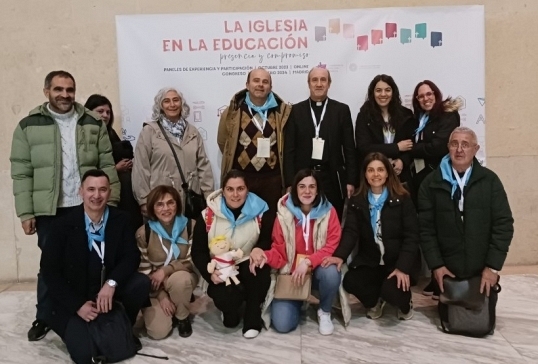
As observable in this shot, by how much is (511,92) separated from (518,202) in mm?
956

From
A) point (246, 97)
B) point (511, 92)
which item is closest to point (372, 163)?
point (246, 97)

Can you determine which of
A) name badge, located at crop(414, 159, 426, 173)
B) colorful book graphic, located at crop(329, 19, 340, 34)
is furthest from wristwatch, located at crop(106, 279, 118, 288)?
colorful book graphic, located at crop(329, 19, 340, 34)

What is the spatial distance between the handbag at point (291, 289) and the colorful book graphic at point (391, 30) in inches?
83.9

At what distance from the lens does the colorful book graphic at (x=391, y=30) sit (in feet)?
13.0

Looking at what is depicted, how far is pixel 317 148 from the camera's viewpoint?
3479 millimetres

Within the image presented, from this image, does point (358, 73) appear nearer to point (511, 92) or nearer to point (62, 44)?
point (511, 92)

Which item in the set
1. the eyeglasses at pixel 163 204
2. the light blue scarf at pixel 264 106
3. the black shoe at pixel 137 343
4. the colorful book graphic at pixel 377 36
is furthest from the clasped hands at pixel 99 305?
the colorful book graphic at pixel 377 36

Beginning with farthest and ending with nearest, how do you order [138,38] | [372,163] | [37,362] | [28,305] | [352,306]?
[138,38] < [28,305] < [352,306] < [372,163] < [37,362]

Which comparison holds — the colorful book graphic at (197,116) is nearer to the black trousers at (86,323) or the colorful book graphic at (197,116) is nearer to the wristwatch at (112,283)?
the black trousers at (86,323)

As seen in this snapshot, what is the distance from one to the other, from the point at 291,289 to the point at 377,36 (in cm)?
221

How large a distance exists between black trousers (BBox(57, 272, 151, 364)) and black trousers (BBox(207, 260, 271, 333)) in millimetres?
411

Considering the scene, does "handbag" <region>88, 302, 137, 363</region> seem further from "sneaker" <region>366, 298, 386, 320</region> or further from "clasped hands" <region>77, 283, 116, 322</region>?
"sneaker" <region>366, 298, 386, 320</region>

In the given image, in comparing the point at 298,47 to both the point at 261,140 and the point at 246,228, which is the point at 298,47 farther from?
the point at 246,228

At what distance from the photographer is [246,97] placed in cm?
350
